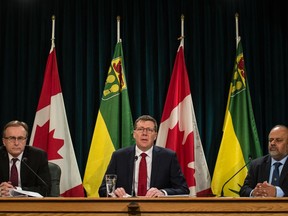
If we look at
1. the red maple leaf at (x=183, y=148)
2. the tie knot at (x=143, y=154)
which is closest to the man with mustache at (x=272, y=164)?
the red maple leaf at (x=183, y=148)

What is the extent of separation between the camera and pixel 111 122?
581 cm

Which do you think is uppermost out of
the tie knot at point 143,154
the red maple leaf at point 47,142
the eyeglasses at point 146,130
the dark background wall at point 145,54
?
the dark background wall at point 145,54

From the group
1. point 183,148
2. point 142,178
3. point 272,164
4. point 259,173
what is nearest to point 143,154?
point 142,178

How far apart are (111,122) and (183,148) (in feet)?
2.72

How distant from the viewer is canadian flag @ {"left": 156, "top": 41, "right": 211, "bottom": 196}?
18.8 feet

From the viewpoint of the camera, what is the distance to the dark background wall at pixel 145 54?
20.2 feet

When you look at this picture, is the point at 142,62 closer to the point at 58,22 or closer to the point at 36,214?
the point at 58,22

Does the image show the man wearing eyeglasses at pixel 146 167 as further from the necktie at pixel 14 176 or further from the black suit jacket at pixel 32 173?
the necktie at pixel 14 176

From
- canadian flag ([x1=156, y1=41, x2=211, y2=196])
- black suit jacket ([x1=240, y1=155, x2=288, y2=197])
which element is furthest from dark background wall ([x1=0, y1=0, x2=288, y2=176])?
black suit jacket ([x1=240, y1=155, x2=288, y2=197])

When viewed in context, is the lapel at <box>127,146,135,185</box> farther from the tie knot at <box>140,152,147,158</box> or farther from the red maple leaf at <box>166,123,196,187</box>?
the red maple leaf at <box>166,123,196,187</box>

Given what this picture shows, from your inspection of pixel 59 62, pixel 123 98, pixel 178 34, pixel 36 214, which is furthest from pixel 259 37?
pixel 36 214

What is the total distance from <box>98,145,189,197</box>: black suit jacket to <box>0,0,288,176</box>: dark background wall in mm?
1245

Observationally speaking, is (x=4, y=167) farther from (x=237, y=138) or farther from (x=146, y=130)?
(x=237, y=138)

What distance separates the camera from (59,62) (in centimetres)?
623
